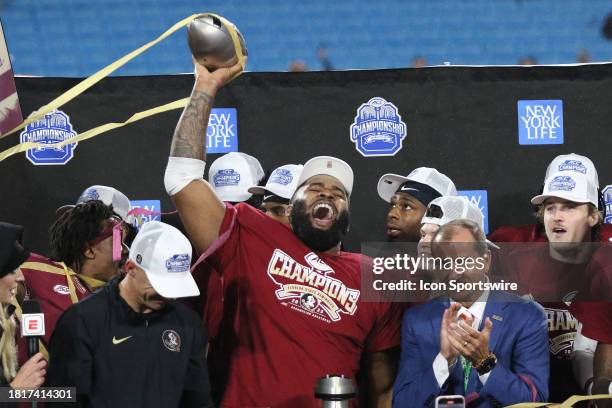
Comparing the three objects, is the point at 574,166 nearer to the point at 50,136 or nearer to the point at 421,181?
the point at 421,181

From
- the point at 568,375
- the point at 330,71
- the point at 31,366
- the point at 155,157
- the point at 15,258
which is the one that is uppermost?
the point at 330,71

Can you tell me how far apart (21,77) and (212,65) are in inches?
78.9

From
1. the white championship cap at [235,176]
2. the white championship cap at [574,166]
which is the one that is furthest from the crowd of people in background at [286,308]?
the white championship cap at [235,176]

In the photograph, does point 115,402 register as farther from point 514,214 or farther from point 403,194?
point 514,214

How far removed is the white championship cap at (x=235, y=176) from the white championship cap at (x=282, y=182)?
0.08 meters

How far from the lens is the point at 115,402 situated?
3461mm

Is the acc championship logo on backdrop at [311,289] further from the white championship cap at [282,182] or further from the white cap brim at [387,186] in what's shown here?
the white cap brim at [387,186]

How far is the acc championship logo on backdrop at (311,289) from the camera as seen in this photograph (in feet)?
12.8

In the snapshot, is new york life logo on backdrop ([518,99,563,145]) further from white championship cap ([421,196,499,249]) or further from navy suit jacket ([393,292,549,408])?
navy suit jacket ([393,292,549,408])

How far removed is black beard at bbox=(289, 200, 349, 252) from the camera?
3945 millimetres

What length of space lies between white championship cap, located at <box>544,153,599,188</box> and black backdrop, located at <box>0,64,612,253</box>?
468 millimetres

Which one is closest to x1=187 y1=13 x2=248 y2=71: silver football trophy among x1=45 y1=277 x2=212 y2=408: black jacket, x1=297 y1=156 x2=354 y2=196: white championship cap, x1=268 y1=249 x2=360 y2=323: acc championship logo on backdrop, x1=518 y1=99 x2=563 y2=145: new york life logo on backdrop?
x1=297 y1=156 x2=354 y2=196: white championship cap

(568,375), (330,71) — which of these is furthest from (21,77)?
(568,375)

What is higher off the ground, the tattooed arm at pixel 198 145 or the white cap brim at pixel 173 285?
the tattooed arm at pixel 198 145
